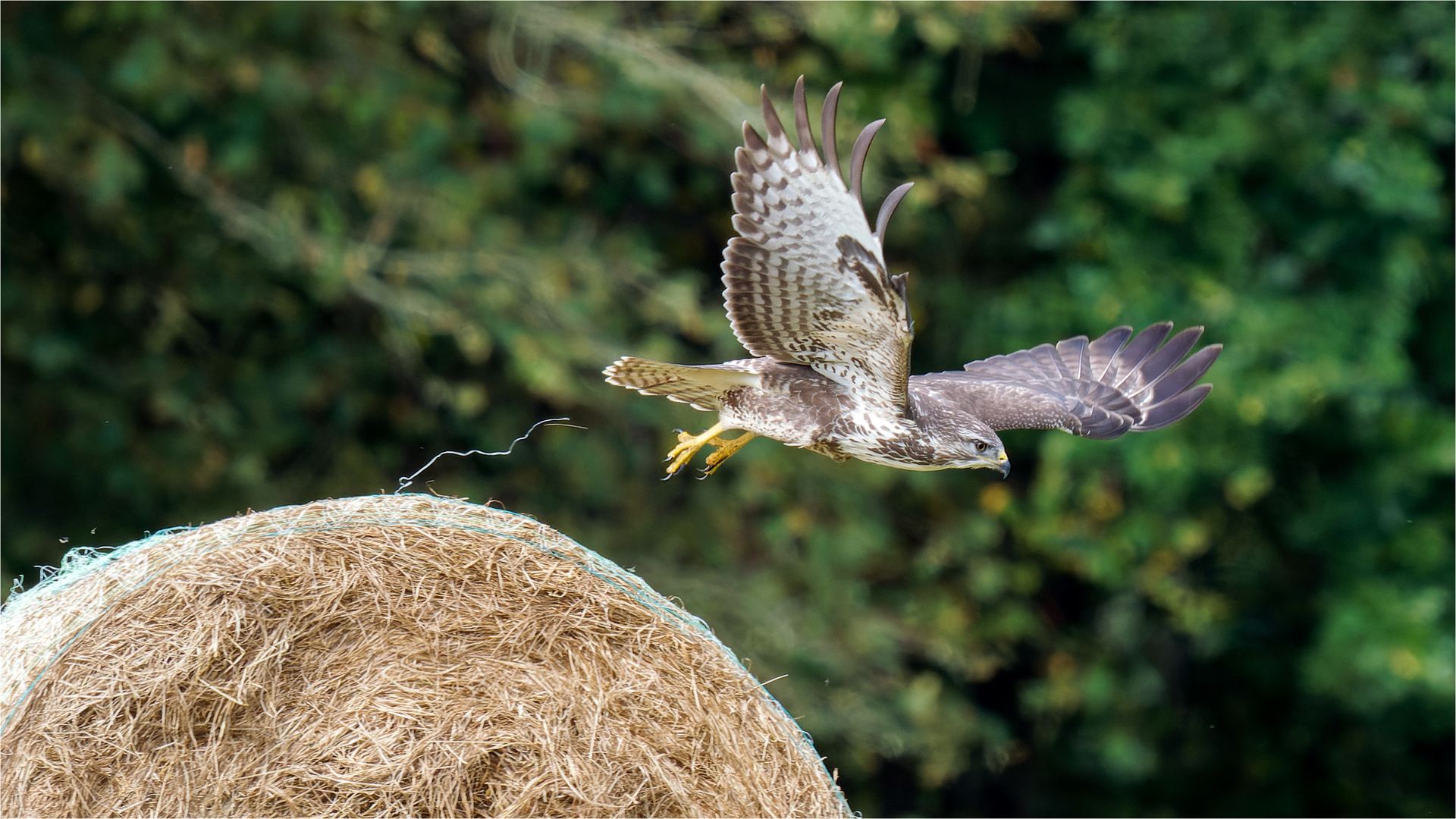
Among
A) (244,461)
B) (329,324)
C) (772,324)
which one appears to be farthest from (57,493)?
(772,324)

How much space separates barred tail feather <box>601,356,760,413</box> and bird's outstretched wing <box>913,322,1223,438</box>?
0.64 metres

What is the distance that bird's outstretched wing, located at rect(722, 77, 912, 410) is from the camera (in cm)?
304

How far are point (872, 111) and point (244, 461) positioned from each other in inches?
144

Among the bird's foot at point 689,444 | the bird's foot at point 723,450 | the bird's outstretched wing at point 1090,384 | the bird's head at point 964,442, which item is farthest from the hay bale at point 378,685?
the bird's outstretched wing at point 1090,384

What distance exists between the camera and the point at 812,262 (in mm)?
3232

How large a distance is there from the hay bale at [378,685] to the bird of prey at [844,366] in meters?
0.69

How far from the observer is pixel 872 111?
7.16m

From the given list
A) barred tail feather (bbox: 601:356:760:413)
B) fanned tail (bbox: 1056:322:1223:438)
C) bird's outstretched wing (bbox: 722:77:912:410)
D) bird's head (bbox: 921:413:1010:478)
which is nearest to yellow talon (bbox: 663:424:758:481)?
barred tail feather (bbox: 601:356:760:413)

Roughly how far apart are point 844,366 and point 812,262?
1.59 ft

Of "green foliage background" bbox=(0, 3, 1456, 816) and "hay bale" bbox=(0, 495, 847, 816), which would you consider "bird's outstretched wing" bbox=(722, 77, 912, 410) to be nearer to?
"hay bale" bbox=(0, 495, 847, 816)

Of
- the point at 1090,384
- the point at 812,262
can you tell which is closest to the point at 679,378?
the point at 812,262

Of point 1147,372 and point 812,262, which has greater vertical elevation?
point 812,262

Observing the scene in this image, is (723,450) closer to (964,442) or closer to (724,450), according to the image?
(724,450)

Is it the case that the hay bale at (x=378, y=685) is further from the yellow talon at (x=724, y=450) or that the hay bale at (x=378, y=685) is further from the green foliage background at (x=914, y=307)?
the green foliage background at (x=914, y=307)
